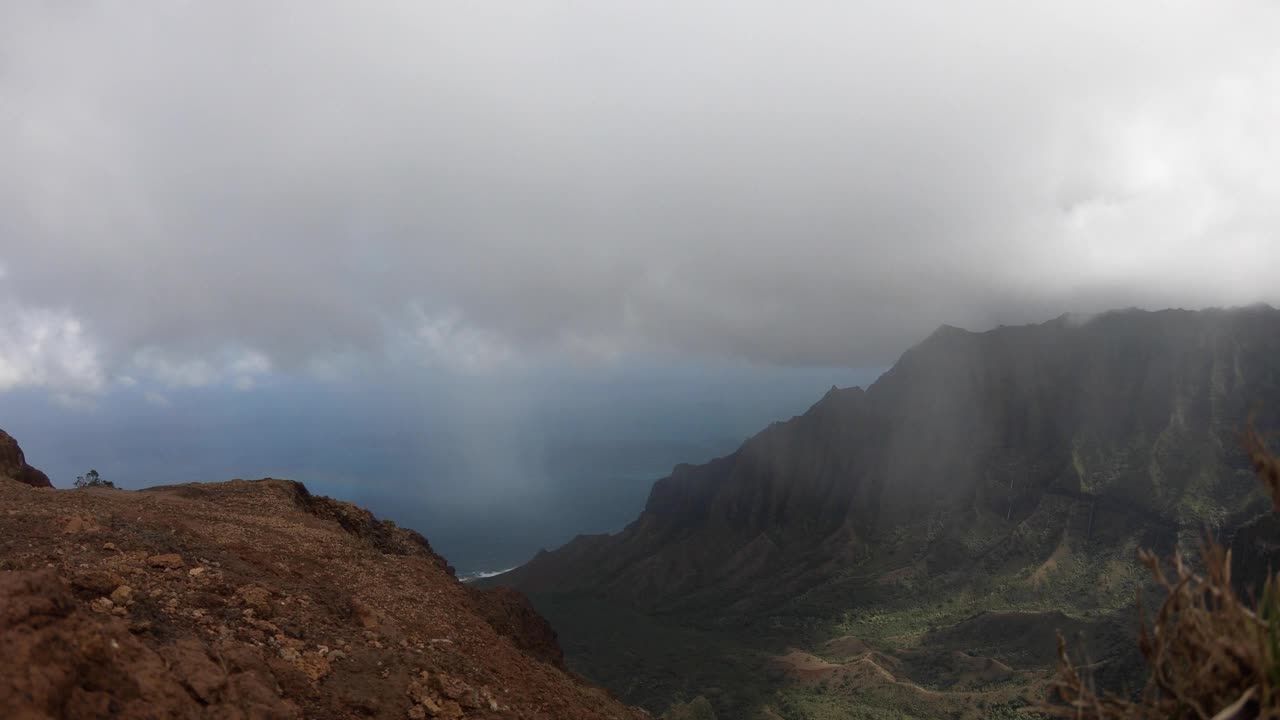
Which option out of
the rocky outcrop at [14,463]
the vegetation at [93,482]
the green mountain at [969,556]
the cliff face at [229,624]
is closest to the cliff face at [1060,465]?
the green mountain at [969,556]

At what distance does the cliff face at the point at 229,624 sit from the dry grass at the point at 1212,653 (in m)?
10.2

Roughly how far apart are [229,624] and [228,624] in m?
0.03

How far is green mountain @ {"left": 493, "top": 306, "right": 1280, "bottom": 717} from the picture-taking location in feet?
313

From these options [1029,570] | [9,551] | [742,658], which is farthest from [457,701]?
[1029,570]

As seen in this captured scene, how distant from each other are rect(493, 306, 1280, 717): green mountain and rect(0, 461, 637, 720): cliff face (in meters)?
70.1

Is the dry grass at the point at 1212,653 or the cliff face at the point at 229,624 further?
the cliff face at the point at 229,624

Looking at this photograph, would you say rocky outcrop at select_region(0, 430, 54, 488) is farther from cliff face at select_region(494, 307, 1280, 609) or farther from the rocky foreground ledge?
cliff face at select_region(494, 307, 1280, 609)

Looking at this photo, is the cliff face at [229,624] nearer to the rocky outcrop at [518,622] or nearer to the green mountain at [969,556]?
the rocky outcrop at [518,622]

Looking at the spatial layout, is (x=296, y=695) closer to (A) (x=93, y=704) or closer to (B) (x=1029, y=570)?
(A) (x=93, y=704)

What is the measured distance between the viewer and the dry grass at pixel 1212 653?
15.9 ft

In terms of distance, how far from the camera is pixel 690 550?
627 feet

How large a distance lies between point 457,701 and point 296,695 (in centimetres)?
388

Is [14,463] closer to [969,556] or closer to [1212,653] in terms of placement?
[1212,653]

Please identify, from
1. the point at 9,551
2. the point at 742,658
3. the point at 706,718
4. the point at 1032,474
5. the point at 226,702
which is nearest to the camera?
the point at 226,702
